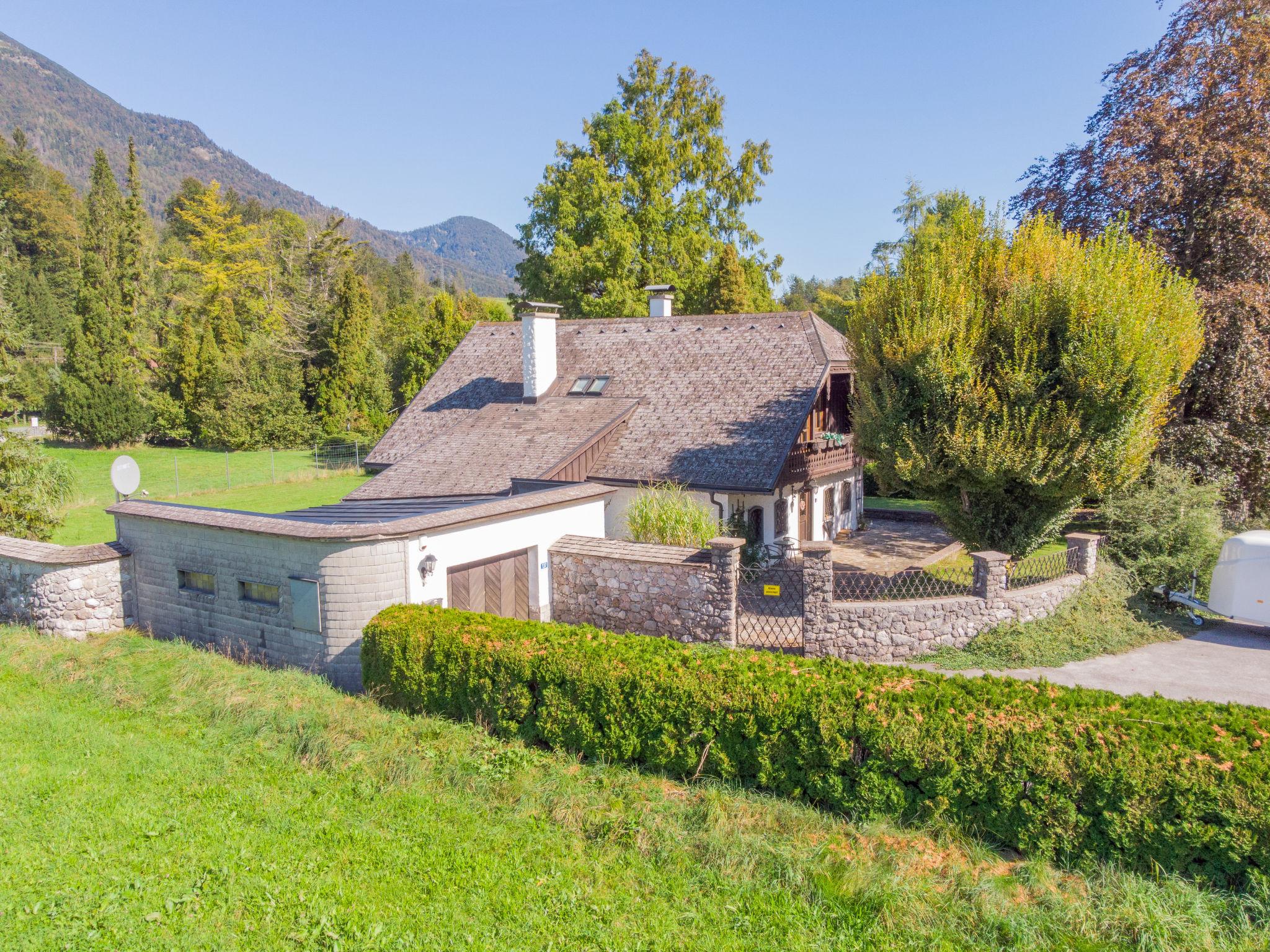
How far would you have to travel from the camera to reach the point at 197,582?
13602 millimetres

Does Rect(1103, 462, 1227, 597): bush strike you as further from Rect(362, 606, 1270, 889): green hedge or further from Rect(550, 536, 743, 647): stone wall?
Rect(362, 606, 1270, 889): green hedge

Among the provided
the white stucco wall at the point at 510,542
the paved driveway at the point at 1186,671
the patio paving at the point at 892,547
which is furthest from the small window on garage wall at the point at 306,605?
the patio paving at the point at 892,547

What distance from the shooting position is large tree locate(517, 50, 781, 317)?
36.6m

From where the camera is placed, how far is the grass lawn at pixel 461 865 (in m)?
5.80

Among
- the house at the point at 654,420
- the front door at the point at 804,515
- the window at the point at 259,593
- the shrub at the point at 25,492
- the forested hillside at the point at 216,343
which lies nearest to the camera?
the window at the point at 259,593

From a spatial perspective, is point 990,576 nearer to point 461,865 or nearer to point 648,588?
point 648,588

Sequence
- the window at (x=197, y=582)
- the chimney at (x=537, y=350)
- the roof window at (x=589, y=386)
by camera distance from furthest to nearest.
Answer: the chimney at (x=537, y=350) < the roof window at (x=589, y=386) < the window at (x=197, y=582)

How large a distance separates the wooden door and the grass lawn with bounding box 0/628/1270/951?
1272 centimetres

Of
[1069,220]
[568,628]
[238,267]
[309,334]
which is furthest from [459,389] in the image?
[238,267]

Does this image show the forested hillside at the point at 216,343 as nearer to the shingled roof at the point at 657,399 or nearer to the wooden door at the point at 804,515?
the shingled roof at the point at 657,399

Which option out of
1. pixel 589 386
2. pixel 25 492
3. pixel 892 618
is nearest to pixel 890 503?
pixel 589 386

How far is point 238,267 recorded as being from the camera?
57438 millimetres

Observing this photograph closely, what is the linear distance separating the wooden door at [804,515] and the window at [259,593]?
12.6m

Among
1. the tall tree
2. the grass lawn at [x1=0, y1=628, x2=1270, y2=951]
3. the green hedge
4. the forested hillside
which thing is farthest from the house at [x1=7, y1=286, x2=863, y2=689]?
the forested hillside
